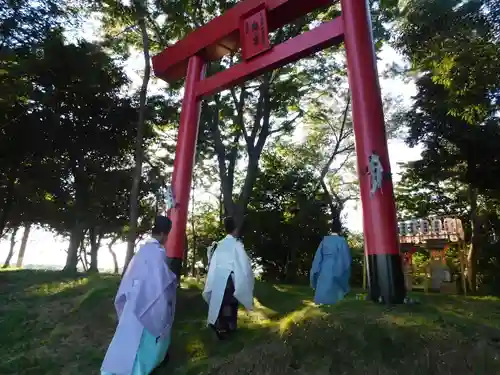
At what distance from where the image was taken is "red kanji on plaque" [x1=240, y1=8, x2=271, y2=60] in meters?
6.16

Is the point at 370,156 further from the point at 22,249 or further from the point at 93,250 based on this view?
the point at 22,249

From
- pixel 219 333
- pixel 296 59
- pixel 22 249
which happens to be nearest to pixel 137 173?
pixel 296 59

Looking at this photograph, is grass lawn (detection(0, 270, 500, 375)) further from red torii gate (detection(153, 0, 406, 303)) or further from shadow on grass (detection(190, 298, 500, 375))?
red torii gate (detection(153, 0, 406, 303))

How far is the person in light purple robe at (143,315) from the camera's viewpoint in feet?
Answer: 11.1

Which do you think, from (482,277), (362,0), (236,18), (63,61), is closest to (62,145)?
(63,61)

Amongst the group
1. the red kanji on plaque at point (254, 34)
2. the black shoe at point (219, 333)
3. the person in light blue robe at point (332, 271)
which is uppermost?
the red kanji on plaque at point (254, 34)

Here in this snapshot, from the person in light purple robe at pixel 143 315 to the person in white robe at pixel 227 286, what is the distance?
76cm

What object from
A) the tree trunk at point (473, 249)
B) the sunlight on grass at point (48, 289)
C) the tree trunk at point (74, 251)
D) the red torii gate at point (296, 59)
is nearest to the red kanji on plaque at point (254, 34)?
the red torii gate at point (296, 59)

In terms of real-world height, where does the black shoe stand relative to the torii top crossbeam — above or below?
below

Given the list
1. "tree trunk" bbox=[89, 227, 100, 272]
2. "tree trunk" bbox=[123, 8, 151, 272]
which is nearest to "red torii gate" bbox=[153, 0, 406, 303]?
"tree trunk" bbox=[123, 8, 151, 272]

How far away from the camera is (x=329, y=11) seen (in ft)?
37.9

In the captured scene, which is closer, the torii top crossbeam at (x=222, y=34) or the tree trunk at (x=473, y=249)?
the torii top crossbeam at (x=222, y=34)

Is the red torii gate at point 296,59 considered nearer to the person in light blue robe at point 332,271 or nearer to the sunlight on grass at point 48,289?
the person in light blue robe at point 332,271

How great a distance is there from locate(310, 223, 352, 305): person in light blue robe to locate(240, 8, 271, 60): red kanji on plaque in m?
3.29
